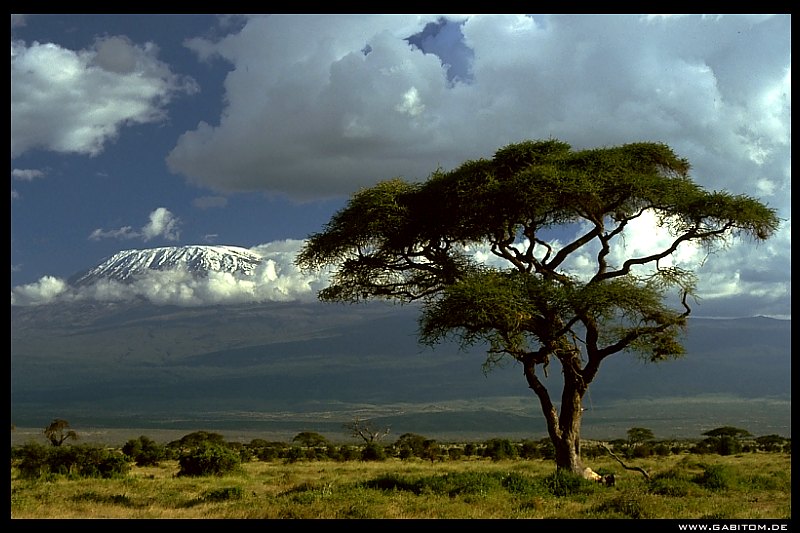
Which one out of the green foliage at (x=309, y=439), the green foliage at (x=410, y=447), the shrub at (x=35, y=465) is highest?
the shrub at (x=35, y=465)

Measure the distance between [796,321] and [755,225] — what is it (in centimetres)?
883

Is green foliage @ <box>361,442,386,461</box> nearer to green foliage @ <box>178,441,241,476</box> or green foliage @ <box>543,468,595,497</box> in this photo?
green foliage @ <box>178,441,241,476</box>

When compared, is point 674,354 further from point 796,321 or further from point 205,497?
point 205,497

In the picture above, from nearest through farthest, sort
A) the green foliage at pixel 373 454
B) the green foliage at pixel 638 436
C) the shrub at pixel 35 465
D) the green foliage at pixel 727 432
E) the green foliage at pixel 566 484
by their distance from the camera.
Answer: the green foliage at pixel 566 484
the shrub at pixel 35 465
the green foliage at pixel 373 454
the green foliage at pixel 638 436
the green foliage at pixel 727 432

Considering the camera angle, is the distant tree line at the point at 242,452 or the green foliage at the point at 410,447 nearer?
the distant tree line at the point at 242,452

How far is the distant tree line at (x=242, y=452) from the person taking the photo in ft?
101

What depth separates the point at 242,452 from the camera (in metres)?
60.6

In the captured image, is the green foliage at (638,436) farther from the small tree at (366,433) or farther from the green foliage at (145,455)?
the green foliage at (145,455)

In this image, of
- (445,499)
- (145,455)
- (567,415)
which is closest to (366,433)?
(145,455)

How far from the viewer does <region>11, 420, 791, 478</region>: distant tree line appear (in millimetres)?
30781

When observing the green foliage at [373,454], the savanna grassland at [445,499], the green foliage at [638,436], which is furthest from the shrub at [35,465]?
the green foliage at [638,436]

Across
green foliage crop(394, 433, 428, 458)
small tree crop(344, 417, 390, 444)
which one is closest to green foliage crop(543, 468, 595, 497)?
green foliage crop(394, 433, 428, 458)

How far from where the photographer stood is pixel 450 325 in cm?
2336
